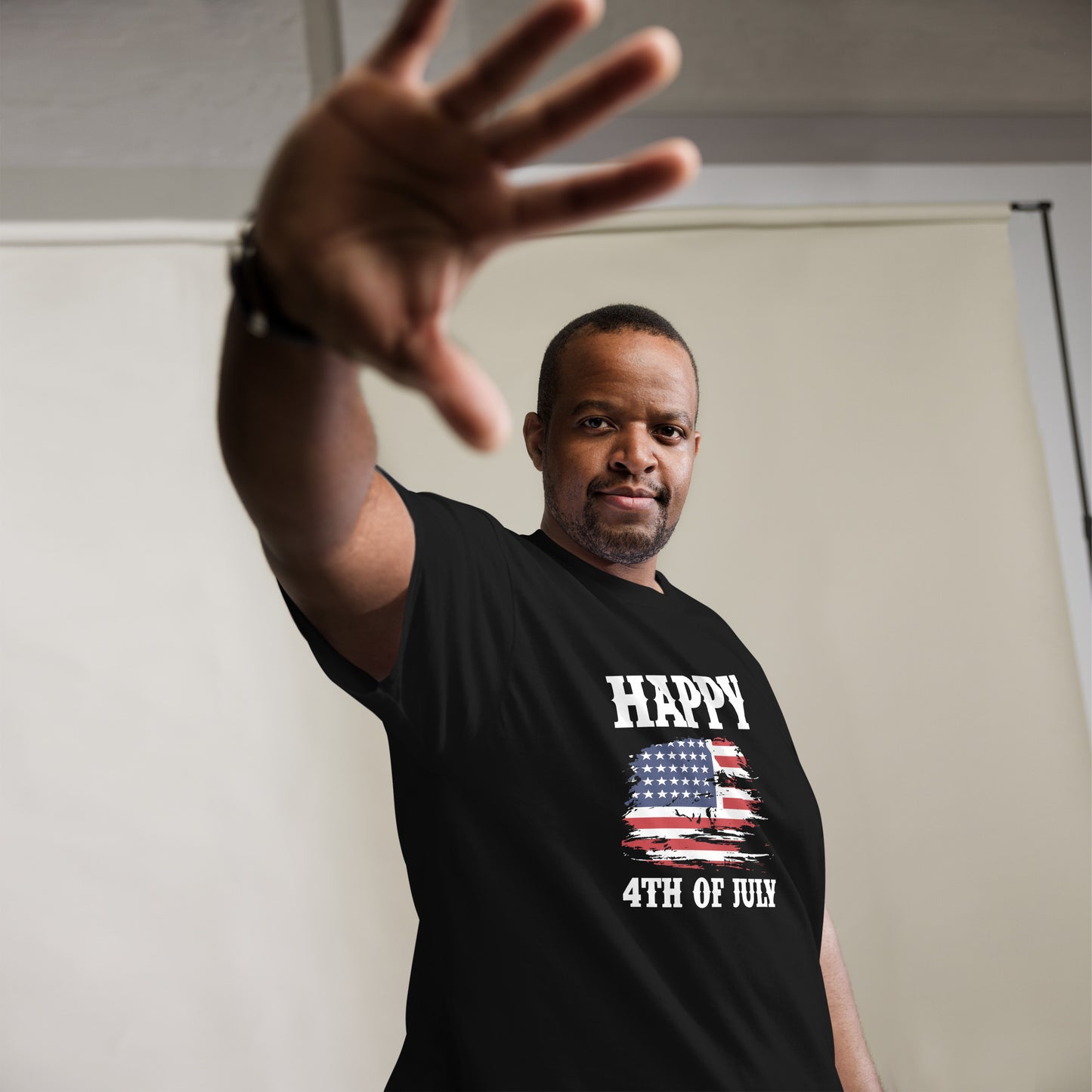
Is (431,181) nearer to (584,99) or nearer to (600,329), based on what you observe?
(584,99)

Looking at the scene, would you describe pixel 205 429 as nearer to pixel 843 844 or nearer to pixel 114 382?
pixel 114 382

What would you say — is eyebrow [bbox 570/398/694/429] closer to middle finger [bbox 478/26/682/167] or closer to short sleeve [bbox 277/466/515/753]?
short sleeve [bbox 277/466/515/753]

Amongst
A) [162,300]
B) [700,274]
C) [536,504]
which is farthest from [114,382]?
[700,274]

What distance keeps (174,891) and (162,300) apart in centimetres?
98

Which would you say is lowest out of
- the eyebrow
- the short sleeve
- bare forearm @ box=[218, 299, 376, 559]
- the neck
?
the short sleeve

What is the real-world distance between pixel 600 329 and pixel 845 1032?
79 centimetres

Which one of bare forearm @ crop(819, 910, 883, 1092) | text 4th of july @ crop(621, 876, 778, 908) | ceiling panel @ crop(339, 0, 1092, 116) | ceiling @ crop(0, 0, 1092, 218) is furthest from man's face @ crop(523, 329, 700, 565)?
ceiling panel @ crop(339, 0, 1092, 116)

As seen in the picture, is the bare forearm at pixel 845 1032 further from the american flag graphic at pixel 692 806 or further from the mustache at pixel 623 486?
the mustache at pixel 623 486

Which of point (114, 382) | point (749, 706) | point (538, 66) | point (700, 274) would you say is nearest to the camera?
point (538, 66)

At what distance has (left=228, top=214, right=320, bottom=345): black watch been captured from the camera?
545 mm

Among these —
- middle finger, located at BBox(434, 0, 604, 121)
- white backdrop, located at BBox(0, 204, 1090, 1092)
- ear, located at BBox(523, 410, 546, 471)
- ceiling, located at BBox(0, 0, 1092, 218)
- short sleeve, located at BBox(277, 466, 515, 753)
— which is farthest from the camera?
ceiling, located at BBox(0, 0, 1092, 218)

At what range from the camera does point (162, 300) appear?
1.80 metres

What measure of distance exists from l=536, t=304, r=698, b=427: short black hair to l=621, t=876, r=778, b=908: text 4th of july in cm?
50

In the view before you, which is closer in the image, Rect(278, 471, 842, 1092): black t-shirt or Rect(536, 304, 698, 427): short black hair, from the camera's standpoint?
Rect(278, 471, 842, 1092): black t-shirt
